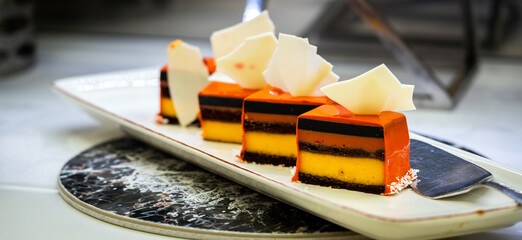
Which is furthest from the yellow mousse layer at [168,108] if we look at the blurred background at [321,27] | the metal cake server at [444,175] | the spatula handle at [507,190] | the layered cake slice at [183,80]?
the blurred background at [321,27]

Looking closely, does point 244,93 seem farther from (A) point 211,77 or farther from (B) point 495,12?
(B) point 495,12

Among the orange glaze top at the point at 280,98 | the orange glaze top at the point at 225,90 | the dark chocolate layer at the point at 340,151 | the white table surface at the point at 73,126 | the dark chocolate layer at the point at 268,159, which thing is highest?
the orange glaze top at the point at 280,98

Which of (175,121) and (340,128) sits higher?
(340,128)

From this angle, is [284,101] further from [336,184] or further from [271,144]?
[336,184]

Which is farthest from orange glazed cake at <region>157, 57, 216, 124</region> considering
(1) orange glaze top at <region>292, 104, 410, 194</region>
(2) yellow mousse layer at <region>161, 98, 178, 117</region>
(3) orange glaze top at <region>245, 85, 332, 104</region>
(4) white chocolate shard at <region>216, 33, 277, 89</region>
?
(1) orange glaze top at <region>292, 104, 410, 194</region>

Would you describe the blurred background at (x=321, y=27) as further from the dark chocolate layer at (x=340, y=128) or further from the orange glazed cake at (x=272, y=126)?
the dark chocolate layer at (x=340, y=128)

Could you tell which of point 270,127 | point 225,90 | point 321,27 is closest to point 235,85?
point 225,90
